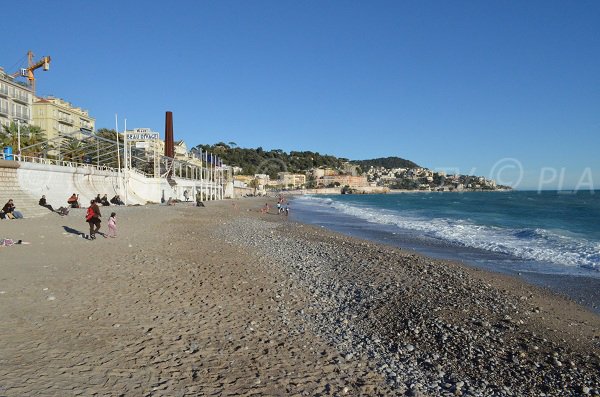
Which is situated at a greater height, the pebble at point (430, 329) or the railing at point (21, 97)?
the railing at point (21, 97)

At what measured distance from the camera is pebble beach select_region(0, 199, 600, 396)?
456cm

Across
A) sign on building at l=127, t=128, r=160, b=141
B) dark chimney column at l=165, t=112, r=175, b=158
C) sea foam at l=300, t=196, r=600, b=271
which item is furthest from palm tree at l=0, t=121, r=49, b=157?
sea foam at l=300, t=196, r=600, b=271

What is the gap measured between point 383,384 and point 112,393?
304 cm

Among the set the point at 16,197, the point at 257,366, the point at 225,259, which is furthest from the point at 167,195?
the point at 257,366

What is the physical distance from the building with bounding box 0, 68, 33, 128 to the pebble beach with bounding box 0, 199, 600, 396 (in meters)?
57.6

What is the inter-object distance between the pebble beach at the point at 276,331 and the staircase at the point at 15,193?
14.4 m

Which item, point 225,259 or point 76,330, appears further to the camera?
point 225,259

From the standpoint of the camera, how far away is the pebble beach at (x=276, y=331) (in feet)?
15.0

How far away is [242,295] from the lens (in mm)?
8094

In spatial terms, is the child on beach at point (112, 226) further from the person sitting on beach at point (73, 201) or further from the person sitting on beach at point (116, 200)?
the person sitting on beach at point (116, 200)

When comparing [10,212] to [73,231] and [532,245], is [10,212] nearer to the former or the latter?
[73,231]

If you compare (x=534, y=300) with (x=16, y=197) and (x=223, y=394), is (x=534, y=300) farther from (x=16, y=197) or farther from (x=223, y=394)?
(x=16, y=197)

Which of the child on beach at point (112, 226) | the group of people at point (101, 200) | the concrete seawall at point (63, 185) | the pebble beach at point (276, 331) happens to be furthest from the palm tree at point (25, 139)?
the pebble beach at point (276, 331)

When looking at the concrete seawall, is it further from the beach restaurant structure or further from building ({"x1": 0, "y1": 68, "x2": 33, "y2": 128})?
building ({"x1": 0, "y1": 68, "x2": 33, "y2": 128})
